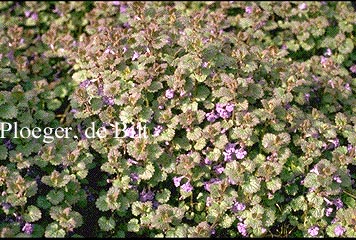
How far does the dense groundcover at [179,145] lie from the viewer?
13.1ft

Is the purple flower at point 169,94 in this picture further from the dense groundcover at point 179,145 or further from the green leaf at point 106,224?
the green leaf at point 106,224

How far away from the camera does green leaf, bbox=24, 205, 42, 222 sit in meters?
3.75

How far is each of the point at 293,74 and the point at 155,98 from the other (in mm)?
1138

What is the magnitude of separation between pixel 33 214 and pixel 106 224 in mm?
508

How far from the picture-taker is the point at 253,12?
5359 mm

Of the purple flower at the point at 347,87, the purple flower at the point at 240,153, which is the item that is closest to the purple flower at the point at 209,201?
the purple flower at the point at 240,153

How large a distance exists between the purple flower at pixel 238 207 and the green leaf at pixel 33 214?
1340 mm

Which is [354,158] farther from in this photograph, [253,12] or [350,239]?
[253,12]

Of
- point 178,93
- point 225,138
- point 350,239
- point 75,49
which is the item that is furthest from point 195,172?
point 75,49

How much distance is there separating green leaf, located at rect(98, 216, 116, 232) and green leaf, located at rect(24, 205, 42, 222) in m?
0.44

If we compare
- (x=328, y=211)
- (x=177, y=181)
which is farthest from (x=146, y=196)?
(x=328, y=211)

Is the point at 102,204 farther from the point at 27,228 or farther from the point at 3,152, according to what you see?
the point at 3,152

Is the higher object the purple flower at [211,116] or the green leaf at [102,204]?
the purple flower at [211,116]

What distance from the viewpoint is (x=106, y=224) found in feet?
13.1
